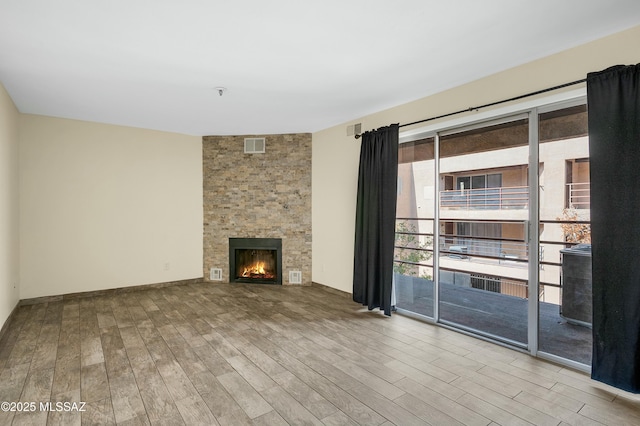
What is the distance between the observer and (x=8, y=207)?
3641 mm

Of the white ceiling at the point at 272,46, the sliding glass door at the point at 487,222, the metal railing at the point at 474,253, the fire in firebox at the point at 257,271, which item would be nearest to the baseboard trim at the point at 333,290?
the fire in firebox at the point at 257,271

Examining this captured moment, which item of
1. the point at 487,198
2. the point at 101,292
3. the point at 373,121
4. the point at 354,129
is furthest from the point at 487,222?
the point at 101,292

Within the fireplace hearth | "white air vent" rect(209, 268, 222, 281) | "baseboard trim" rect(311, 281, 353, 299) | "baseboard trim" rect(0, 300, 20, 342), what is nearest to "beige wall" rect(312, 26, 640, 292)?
"baseboard trim" rect(311, 281, 353, 299)

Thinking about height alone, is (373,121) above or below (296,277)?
above

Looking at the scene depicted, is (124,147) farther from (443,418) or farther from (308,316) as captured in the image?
(443,418)

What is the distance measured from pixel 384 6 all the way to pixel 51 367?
366cm

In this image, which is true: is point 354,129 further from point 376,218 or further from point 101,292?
point 101,292

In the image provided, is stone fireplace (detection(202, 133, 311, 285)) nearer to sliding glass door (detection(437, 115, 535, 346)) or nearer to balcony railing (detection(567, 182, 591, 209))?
sliding glass door (detection(437, 115, 535, 346))

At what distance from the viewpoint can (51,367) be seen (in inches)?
104

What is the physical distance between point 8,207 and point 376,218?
4189mm

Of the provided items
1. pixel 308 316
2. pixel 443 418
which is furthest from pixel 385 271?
pixel 443 418

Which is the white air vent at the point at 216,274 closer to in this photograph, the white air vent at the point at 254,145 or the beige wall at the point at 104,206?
the beige wall at the point at 104,206

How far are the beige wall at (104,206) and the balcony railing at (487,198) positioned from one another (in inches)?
158

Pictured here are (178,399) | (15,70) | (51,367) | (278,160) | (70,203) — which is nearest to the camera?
(178,399)
